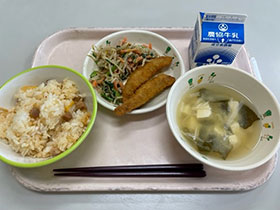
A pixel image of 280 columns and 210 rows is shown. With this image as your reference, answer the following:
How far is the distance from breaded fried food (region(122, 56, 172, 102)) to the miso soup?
289 mm

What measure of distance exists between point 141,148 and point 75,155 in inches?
13.5

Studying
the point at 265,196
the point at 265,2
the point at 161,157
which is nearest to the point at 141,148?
the point at 161,157

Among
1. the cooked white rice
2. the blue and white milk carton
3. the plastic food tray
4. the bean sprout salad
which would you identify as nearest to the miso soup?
the plastic food tray

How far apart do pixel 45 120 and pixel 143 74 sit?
2.00 ft

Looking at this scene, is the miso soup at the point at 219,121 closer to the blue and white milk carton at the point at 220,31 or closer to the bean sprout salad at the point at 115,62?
the blue and white milk carton at the point at 220,31

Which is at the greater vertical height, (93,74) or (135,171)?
(93,74)

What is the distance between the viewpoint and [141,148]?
1171 mm

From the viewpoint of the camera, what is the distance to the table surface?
42.0 inches

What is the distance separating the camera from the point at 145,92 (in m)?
1.25

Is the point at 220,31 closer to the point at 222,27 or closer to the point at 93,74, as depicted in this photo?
the point at 222,27

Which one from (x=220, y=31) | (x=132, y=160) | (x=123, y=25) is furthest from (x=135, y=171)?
(x=123, y=25)

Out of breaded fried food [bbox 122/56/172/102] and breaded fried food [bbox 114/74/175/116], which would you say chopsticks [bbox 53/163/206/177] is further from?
breaded fried food [bbox 122/56/172/102]

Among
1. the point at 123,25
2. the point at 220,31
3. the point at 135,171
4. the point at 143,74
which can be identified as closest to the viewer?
the point at 135,171

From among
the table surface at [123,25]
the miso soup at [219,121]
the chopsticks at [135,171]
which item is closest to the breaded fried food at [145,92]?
the miso soup at [219,121]
